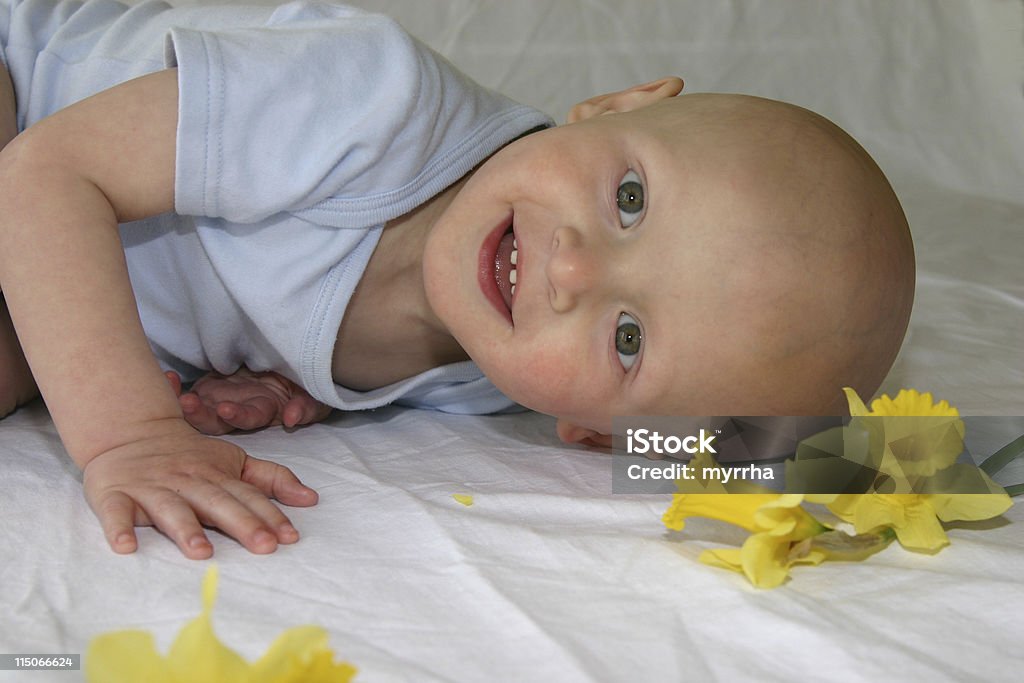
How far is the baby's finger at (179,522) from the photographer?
874 mm

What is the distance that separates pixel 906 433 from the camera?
3.04ft

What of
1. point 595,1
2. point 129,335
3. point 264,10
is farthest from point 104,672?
point 595,1

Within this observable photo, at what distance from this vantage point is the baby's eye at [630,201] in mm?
1101

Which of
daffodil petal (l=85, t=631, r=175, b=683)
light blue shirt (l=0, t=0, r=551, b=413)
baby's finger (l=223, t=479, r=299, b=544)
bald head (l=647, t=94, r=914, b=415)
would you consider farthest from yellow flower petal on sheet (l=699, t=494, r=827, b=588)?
light blue shirt (l=0, t=0, r=551, b=413)

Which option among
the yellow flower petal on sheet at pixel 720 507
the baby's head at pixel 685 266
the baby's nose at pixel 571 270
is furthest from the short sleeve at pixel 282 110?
the yellow flower petal on sheet at pixel 720 507

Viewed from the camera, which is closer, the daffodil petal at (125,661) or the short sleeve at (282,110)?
the daffodil petal at (125,661)

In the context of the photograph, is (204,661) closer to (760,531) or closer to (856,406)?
(760,531)

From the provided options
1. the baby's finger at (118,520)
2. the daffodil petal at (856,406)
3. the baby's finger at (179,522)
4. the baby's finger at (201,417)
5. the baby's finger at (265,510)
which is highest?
the daffodil petal at (856,406)

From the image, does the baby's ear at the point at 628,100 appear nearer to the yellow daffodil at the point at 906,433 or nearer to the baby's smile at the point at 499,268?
the baby's smile at the point at 499,268

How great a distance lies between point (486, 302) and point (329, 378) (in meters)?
0.24

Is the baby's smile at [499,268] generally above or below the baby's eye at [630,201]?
below
